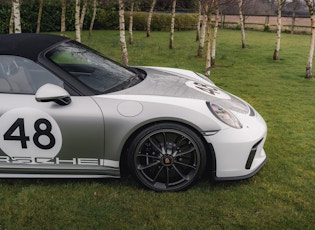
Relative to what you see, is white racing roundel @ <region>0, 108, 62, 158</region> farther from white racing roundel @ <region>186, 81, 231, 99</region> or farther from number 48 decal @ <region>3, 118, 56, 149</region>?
white racing roundel @ <region>186, 81, 231, 99</region>

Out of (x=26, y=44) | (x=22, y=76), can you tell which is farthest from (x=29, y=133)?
(x=26, y=44)

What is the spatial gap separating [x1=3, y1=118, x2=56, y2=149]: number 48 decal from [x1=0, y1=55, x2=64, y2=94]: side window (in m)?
0.31

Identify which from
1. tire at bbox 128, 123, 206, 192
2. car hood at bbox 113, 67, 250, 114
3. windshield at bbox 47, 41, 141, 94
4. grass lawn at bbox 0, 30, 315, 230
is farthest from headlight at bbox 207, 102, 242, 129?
windshield at bbox 47, 41, 141, 94

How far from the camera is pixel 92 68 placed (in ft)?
12.3

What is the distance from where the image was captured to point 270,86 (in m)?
8.23

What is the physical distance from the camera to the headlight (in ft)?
10.4

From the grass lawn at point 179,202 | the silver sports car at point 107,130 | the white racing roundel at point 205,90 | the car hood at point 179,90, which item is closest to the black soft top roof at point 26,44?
the silver sports car at point 107,130

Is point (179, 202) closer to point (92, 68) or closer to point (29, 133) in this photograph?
point (29, 133)

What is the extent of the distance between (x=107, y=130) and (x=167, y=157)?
626mm

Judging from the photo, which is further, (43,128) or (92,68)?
(92,68)

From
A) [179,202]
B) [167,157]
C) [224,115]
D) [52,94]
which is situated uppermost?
[52,94]

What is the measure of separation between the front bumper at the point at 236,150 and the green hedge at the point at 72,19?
1939 centimetres

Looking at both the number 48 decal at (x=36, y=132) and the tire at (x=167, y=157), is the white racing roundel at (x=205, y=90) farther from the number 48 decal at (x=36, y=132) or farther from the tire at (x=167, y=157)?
the number 48 decal at (x=36, y=132)

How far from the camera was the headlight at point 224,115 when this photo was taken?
10.4 ft
